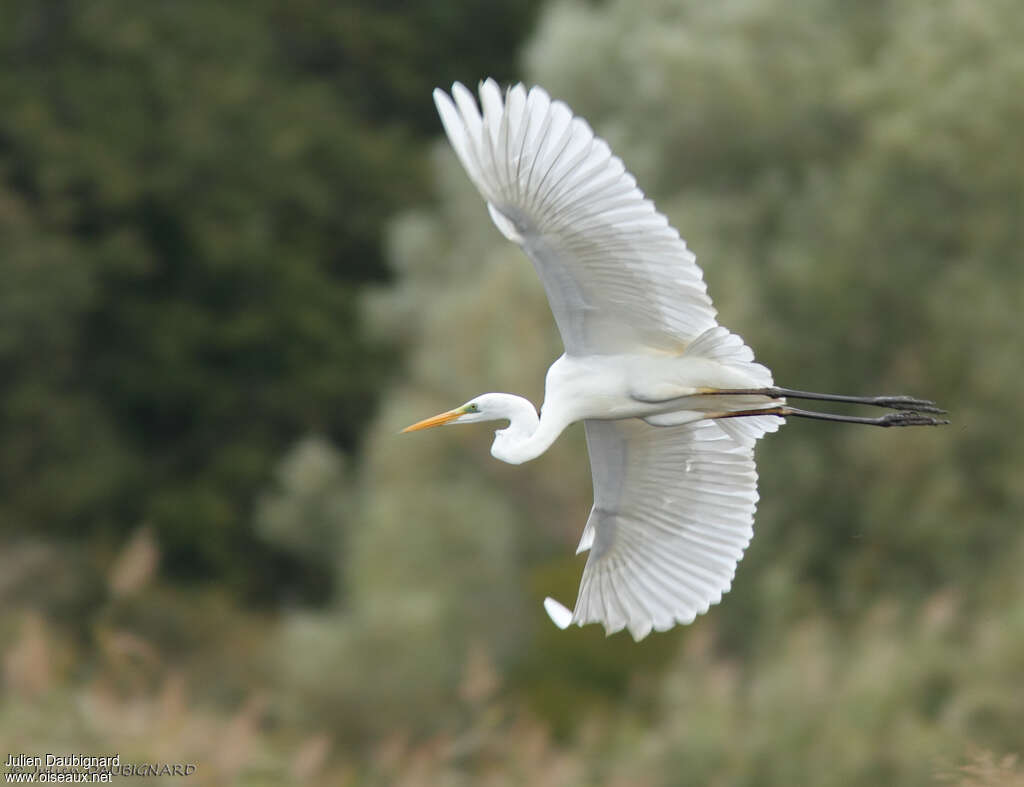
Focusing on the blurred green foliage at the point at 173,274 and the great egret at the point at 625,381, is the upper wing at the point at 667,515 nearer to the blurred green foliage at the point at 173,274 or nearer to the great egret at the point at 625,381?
the great egret at the point at 625,381

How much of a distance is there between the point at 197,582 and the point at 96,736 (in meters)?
11.3

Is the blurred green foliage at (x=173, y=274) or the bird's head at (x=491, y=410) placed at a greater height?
the blurred green foliage at (x=173, y=274)

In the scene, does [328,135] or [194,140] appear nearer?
[194,140]

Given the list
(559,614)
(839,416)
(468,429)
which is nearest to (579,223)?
(559,614)

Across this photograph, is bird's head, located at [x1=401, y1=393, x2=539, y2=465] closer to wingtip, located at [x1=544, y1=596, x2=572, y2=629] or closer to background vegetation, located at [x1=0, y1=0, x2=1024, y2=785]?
wingtip, located at [x1=544, y1=596, x2=572, y2=629]

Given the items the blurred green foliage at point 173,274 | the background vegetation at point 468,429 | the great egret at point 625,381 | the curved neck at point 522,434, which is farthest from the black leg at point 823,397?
the blurred green foliage at point 173,274

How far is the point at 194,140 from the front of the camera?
18828 millimetres

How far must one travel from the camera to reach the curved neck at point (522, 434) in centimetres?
523

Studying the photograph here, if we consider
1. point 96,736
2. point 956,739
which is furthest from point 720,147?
point 96,736

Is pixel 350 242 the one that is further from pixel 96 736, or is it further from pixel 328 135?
pixel 96 736

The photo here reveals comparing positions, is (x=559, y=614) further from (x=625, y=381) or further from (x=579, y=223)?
(x=579, y=223)

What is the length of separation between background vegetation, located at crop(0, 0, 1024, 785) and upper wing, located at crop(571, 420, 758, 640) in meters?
1.19

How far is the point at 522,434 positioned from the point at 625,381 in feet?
1.19

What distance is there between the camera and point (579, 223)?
469cm
